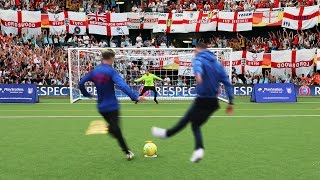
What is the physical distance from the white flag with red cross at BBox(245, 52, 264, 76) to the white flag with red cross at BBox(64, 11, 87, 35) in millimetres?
12342

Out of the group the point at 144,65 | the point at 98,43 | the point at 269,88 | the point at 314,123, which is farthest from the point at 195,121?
the point at 98,43

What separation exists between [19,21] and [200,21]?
13.4 m

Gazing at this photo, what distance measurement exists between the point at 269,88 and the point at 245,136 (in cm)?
1419

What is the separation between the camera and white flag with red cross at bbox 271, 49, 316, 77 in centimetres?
3281

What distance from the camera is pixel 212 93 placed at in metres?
7.50

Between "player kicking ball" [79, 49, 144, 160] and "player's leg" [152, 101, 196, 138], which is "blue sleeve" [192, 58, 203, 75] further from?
"player kicking ball" [79, 49, 144, 160]

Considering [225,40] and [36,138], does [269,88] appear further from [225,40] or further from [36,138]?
[36,138]

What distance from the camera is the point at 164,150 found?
1096 centimetres

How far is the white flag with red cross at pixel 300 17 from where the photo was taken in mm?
34031

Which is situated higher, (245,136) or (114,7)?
(114,7)

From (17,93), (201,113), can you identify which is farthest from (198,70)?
(17,93)

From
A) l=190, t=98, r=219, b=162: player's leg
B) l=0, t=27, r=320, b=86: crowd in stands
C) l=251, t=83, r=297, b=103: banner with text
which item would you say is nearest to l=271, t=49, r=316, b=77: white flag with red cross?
l=0, t=27, r=320, b=86: crowd in stands

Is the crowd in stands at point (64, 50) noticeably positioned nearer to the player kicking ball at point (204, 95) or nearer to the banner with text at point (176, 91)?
the banner with text at point (176, 91)

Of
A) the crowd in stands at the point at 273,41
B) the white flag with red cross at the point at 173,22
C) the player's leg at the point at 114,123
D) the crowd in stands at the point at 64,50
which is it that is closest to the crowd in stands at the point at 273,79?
the crowd in stands at the point at 64,50
